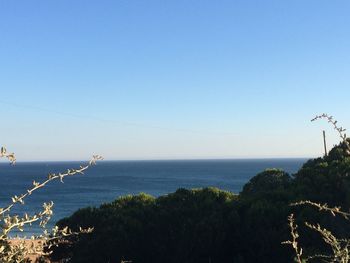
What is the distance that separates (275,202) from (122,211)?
5.46 m

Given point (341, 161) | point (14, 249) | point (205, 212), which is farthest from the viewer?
point (341, 161)

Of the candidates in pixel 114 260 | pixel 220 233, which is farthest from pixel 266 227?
pixel 114 260

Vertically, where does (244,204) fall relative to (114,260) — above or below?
above

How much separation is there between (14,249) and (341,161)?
731 inches

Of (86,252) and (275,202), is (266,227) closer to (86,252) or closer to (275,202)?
(275,202)

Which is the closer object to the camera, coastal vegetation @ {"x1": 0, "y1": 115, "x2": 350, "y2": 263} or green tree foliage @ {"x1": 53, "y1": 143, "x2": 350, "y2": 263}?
coastal vegetation @ {"x1": 0, "y1": 115, "x2": 350, "y2": 263}

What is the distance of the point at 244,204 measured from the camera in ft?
59.6

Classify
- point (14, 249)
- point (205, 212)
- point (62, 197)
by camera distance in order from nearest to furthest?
point (14, 249) → point (205, 212) → point (62, 197)

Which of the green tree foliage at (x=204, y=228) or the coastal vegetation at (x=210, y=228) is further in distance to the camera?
the green tree foliage at (x=204, y=228)

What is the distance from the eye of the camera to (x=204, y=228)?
1675 centimetres

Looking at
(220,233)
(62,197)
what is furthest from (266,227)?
(62,197)

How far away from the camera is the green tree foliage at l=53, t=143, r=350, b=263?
53.6ft

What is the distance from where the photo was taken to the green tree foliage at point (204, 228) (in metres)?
16.3

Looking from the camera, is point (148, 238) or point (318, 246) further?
point (148, 238)
